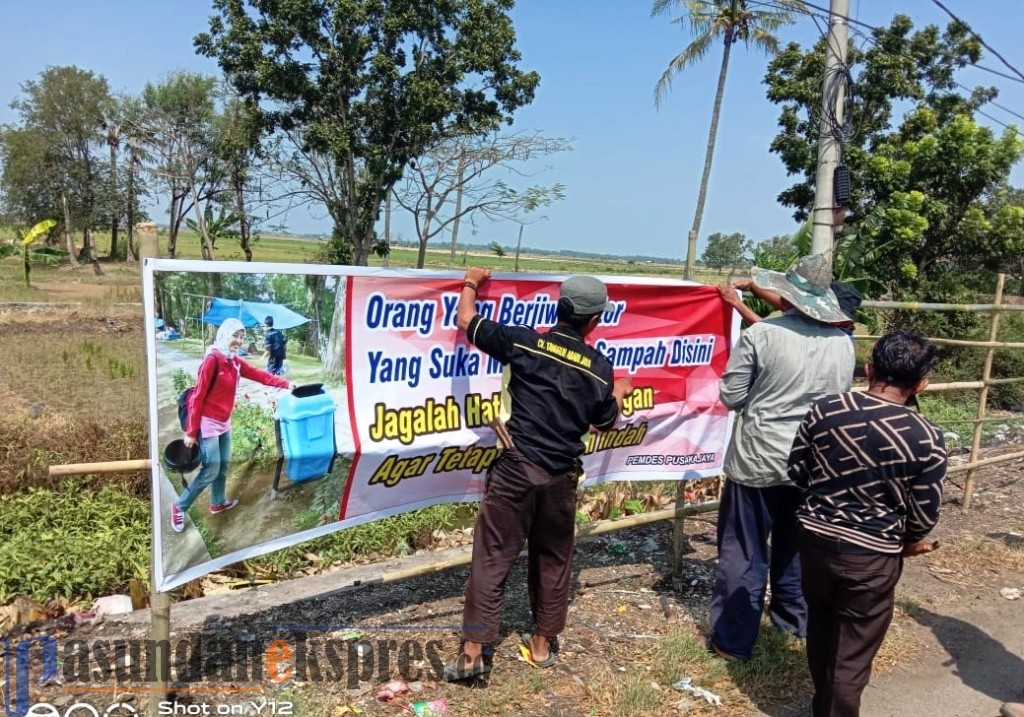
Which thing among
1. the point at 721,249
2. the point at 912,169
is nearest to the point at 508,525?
the point at 912,169

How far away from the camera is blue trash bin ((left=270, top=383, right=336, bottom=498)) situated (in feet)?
9.58

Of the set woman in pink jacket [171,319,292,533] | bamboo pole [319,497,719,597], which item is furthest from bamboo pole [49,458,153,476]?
bamboo pole [319,497,719,597]

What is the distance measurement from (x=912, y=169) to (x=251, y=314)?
60.9ft

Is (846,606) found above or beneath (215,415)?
beneath

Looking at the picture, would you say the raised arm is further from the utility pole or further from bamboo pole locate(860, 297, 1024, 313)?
the utility pole

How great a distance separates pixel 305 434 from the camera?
297 centimetres

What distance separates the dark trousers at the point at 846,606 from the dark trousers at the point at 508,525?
0.98m

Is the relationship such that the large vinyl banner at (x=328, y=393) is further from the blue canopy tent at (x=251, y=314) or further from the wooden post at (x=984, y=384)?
the wooden post at (x=984, y=384)

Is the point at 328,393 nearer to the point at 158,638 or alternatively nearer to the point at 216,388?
the point at 216,388

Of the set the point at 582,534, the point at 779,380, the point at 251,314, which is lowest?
the point at 582,534

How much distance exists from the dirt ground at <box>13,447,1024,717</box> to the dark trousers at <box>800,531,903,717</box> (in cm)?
53

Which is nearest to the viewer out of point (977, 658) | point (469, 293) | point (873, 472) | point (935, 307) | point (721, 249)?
point (873, 472)

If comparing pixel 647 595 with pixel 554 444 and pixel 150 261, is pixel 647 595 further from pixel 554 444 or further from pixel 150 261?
pixel 150 261

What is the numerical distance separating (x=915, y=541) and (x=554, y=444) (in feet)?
4.51
